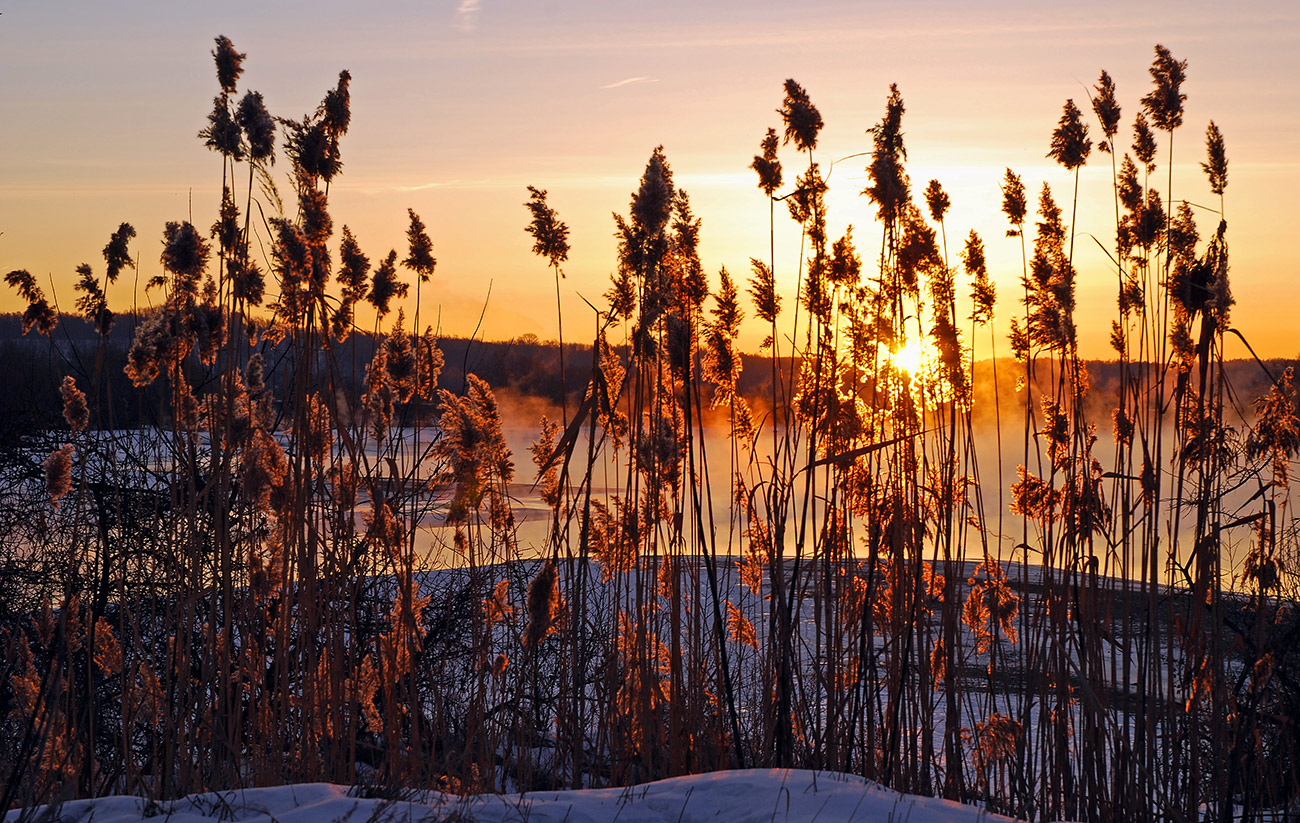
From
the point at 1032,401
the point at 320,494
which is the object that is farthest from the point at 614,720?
the point at 1032,401

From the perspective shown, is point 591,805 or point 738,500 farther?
point 738,500

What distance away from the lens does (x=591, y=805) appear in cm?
190

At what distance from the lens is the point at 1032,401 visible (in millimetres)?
3201

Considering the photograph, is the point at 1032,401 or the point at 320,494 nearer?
the point at 320,494

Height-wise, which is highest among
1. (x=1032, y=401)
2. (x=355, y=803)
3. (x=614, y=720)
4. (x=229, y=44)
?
(x=229, y=44)

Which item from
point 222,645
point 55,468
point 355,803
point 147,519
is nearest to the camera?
point 355,803

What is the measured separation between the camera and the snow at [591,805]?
168 cm

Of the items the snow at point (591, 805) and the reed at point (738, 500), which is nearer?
the snow at point (591, 805)

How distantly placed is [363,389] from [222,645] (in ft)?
2.71

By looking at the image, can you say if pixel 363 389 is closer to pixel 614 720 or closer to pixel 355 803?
pixel 614 720

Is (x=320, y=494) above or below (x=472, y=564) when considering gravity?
above

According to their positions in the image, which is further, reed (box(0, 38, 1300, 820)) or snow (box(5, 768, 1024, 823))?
reed (box(0, 38, 1300, 820))

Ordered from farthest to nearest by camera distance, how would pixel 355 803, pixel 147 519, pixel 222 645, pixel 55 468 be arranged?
pixel 147 519
pixel 55 468
pixel 222 645
pixel 355 803

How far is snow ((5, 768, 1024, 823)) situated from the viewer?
1.68 m
